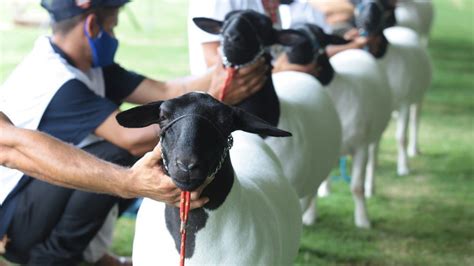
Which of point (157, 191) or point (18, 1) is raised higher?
point (157, 191)

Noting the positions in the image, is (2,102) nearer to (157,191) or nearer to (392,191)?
(157,191)

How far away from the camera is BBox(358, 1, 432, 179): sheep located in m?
5.84

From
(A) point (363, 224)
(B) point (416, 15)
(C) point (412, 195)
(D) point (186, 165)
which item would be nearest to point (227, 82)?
(D) point (186, 165)

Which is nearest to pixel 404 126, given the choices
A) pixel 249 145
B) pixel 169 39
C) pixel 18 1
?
pixel 249 145

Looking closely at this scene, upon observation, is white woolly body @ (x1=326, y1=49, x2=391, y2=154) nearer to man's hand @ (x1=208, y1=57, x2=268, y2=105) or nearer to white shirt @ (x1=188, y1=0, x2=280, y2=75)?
white shirt @ (x1=188, y1=0, x2=280, y2=75)

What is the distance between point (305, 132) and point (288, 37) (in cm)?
47

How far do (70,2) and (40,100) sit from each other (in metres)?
0.45

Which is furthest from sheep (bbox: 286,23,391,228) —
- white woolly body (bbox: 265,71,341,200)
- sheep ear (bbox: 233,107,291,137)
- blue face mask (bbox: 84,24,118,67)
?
sheep ear (bbox: 233,107,291,137)

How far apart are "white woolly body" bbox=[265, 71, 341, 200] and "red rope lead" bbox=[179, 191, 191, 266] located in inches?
56.5

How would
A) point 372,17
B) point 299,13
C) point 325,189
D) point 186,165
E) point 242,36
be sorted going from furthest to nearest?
1. point 325,189
2. point 372,17
3. point 299,13
4. point 242,36
5. point 186,165

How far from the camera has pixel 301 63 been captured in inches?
181

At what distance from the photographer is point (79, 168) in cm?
254

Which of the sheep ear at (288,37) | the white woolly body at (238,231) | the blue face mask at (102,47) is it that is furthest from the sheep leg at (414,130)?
the white woolly body at (238,231)

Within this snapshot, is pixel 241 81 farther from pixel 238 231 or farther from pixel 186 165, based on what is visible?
pixel 186 165
